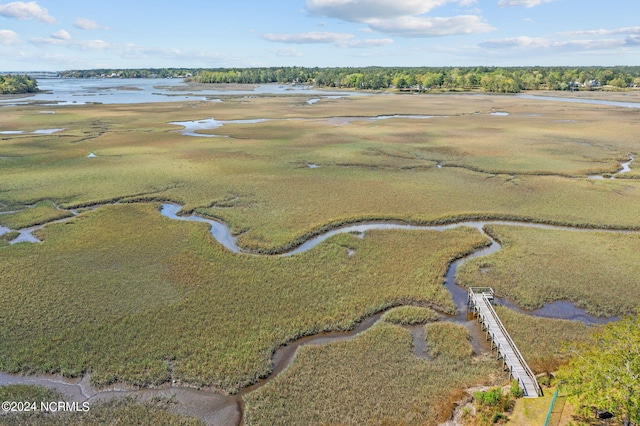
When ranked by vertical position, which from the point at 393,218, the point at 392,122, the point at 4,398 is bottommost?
the point at 4,398

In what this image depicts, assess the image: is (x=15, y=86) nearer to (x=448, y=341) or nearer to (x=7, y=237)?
(x=7, y=237)

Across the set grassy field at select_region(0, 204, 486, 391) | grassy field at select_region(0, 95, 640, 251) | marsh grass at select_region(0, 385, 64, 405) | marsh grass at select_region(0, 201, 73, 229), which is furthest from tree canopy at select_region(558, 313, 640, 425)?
marsh grass at select_region(0, 201, 73, 229)

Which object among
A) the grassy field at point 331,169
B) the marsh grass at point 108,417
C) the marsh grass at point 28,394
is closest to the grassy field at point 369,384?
the marsh grass at point 108,417

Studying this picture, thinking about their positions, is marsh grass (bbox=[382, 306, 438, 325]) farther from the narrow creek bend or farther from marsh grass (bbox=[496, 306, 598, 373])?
marsh grass (bbox=[496, 306, 598, 373])

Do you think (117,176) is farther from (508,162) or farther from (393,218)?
(508,162)

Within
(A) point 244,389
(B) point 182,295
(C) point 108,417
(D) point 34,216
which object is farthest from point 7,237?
(A) point 244,389

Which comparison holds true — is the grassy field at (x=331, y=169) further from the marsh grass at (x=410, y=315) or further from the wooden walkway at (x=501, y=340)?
the wooden walkway at (x=501, y=340)

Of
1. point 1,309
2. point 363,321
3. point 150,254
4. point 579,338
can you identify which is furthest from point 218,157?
point 579,338
